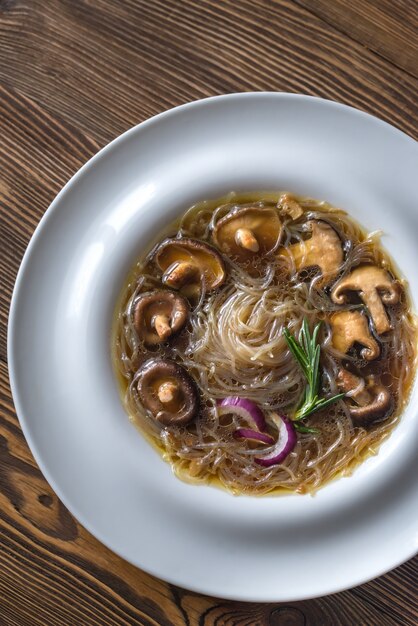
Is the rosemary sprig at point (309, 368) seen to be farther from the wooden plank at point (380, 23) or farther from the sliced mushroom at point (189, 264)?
the wooden plank at point (380, 23)

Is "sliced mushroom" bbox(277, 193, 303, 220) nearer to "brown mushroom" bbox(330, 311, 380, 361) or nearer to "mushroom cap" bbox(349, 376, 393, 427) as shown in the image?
"brown mushroom" bbox(330, 311, 380, 361)

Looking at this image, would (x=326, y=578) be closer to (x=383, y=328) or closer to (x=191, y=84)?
(x=383, y=328)

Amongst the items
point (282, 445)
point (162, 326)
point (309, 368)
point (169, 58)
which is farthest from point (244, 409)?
point (169, 58)

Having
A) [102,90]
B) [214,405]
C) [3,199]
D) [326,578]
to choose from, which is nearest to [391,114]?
[102,90]

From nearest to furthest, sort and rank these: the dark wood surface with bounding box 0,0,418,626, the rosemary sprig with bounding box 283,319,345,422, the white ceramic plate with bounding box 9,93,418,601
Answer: the white ceramic plate with bounding box 9,93,418,601, the rosemary sprig with bounding box 283,319,345,422, the dark wood surface with bounding box 0,0,418,626

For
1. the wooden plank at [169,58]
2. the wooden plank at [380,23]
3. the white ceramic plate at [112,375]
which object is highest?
the wooden plank at [380,23]

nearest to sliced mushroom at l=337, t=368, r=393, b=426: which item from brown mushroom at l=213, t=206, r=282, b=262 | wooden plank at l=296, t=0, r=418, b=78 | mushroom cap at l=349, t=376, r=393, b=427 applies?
mushroom cap at l=349, t=376, r=393, b=427

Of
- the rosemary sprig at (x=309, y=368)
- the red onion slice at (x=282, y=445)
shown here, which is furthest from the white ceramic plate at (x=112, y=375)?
the rosemary sprig at (x=309, y=368)
